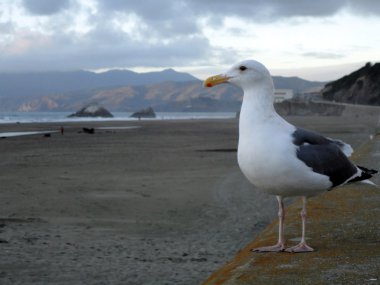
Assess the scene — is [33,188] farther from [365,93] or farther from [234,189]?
[365,93]

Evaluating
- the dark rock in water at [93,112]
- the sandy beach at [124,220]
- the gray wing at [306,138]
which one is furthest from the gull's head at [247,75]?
the dark rock in water at [93,112]

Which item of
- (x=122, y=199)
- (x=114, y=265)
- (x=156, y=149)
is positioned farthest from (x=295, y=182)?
(x=156, y=149)

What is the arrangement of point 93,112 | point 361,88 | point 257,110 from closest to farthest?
1. point 257,110
2. point 361,88
3. point 93,112

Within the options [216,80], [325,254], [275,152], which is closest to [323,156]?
[275,152]

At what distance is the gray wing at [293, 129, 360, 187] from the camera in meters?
4.00

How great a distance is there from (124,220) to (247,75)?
4680mm

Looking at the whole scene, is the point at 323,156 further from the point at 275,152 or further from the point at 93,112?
the point at 93,112

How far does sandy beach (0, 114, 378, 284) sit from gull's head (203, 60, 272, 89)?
6.66 ft

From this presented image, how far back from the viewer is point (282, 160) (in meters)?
3.86

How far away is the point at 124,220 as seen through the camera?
330 inches

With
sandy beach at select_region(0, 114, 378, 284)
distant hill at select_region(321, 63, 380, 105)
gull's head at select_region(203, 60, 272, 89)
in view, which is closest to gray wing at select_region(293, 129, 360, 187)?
gull's head at select_region(203, 60, 272, 89)

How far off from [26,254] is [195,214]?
3.25m

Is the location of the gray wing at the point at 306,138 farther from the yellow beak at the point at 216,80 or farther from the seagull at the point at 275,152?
the yellow beak at the point at 216,80

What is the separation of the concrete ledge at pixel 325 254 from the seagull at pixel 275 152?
24 centimetres
